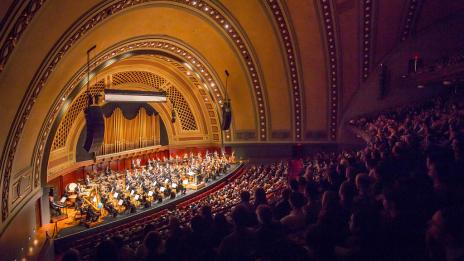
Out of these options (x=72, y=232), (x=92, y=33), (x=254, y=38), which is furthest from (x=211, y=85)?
(x=72, y=232)

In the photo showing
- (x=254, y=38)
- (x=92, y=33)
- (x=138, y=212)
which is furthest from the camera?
(x=254, y=38)

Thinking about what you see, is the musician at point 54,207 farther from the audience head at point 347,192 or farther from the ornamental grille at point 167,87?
the audience head at point 347,192

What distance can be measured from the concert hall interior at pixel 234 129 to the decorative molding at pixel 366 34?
0.06 metres

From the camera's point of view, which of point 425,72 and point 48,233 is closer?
point 48,233

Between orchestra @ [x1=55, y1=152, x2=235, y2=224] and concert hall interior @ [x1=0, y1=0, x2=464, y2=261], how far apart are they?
10 centimetres

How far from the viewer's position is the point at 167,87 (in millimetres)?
17375

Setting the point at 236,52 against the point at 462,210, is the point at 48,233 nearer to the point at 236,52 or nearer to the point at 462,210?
the point at 462,210

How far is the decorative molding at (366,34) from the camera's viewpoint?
13.0 m

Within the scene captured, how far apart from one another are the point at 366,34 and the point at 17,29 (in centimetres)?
1298

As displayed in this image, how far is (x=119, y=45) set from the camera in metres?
10.2

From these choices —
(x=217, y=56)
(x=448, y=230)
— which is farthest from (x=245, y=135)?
(x=448, y=230)

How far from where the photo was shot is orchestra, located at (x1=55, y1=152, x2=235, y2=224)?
924 centimetres

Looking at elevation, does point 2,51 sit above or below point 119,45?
below

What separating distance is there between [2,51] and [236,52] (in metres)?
11.2
